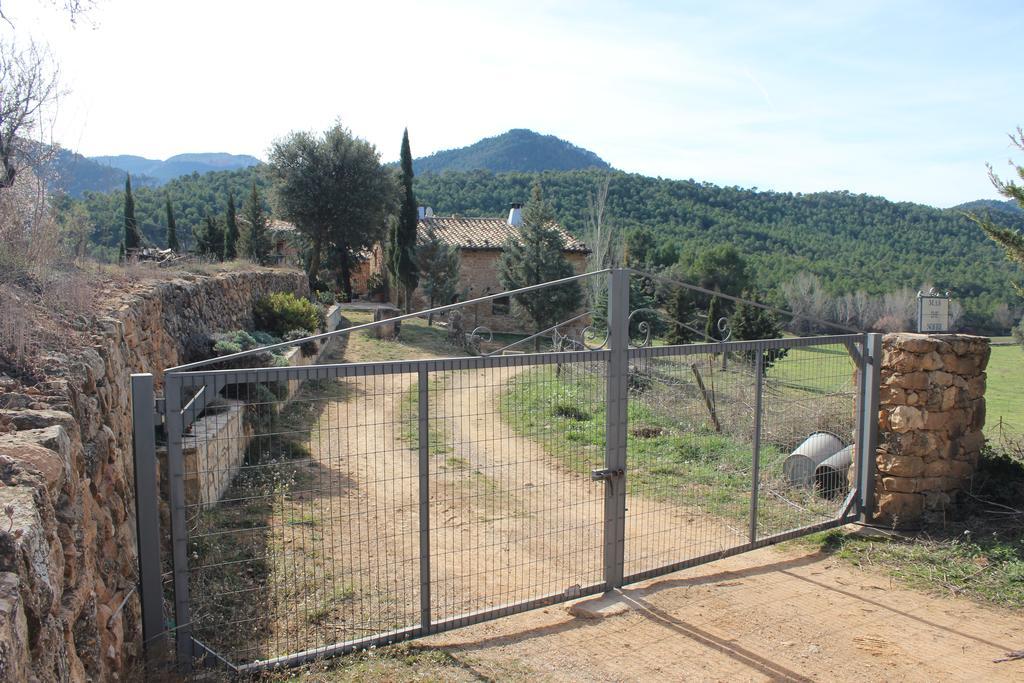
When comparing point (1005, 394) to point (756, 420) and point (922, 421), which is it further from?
point (756, 420)

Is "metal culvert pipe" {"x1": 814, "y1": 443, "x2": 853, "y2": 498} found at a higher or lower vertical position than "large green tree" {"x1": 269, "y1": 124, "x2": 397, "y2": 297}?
lower

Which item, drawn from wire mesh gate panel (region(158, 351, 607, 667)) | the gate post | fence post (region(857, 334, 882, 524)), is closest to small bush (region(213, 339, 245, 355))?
wire mesh gate panel (region(158, 351, 607, 667))

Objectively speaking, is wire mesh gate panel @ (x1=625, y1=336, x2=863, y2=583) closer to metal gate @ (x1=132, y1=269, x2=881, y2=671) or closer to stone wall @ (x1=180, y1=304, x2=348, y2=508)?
metal gate @ (x1=132, y1=269, x2=881, y2=671)

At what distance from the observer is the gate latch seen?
15.9 feet

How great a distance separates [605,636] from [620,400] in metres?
1.53

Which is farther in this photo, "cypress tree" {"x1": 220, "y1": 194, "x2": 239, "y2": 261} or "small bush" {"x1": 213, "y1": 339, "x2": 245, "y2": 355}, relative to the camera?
"cypress tree" {"x1": 220, "y1": 194, "x2": 239, "y2": 261}

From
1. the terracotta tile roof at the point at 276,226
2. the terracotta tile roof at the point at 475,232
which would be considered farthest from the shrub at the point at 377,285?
the terracotta tile roof at the point at 276,226

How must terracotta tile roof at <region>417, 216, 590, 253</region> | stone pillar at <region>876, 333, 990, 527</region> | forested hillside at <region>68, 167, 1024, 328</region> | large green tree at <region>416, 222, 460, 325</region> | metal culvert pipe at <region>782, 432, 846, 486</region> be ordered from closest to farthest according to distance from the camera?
stone pillar at <region>876, 333, 990, 527</region> → metal culvert pipe at <region>782, 432, 846, 486</region> → large green tree at <region>416, 222, 460, 325</region> → terracotta tile roof at <region>417, 216, 590, 253</region> → forested hillside at <region>68, 167, 1024, 328</region>

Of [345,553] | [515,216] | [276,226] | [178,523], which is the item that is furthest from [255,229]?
[178,523]

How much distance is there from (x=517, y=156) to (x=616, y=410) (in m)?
112

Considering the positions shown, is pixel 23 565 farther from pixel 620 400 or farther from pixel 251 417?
pixel 251 417

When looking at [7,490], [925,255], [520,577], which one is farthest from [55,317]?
[925,255]

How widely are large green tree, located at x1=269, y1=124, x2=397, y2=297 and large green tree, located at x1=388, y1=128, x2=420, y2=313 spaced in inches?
40.3

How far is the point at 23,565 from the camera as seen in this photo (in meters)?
2.10
